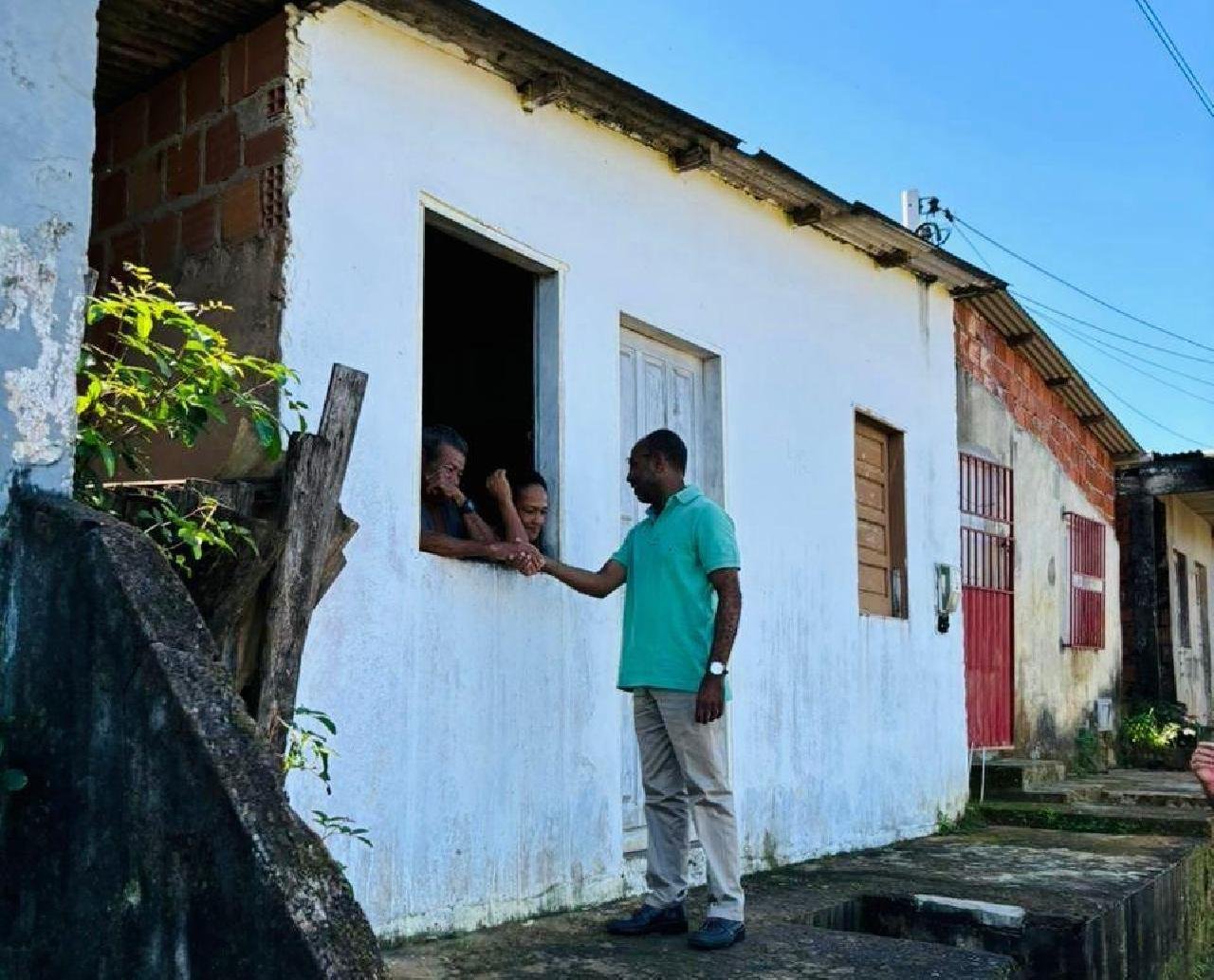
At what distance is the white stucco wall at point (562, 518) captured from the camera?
15.8ft

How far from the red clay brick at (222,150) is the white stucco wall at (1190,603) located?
12730mm

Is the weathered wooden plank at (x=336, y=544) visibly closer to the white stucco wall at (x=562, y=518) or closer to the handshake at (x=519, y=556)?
the white stucco wall at (x=562, y=518)

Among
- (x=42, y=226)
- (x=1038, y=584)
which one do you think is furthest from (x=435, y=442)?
(x=1038, y=584)

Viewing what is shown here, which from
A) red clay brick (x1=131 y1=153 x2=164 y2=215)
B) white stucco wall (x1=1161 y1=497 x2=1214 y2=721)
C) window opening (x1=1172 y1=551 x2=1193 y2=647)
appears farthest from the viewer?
window opening (x1=1172 y1=551 x2=1193 y2=647)

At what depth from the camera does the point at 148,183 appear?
5262 millimetres

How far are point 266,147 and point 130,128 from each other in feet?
2.98

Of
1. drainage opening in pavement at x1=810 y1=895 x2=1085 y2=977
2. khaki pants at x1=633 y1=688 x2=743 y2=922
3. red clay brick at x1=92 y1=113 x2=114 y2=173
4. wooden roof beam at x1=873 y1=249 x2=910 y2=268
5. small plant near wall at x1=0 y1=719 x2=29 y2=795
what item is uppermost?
wooden roof beam at x1=873 y1=249 x2=910 y2=268

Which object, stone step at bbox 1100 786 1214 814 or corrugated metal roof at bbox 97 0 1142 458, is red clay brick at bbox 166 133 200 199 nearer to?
corrugated metal roof at bbox 97 0 1142 458

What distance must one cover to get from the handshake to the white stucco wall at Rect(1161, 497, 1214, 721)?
37.9 ft

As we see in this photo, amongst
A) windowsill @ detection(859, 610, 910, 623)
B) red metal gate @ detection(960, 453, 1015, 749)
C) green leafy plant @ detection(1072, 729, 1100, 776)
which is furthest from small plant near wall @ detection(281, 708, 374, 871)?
green leafy plant @ detection(1072, 729, 1100, 776)

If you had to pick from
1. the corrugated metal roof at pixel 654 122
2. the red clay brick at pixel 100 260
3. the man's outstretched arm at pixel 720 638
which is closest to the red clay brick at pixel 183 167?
the red clay brick at pixel 100 260

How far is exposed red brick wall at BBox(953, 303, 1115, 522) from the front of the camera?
10.5 meters

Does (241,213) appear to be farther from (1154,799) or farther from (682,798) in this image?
(1154,799)

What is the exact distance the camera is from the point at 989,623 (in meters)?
10.5
